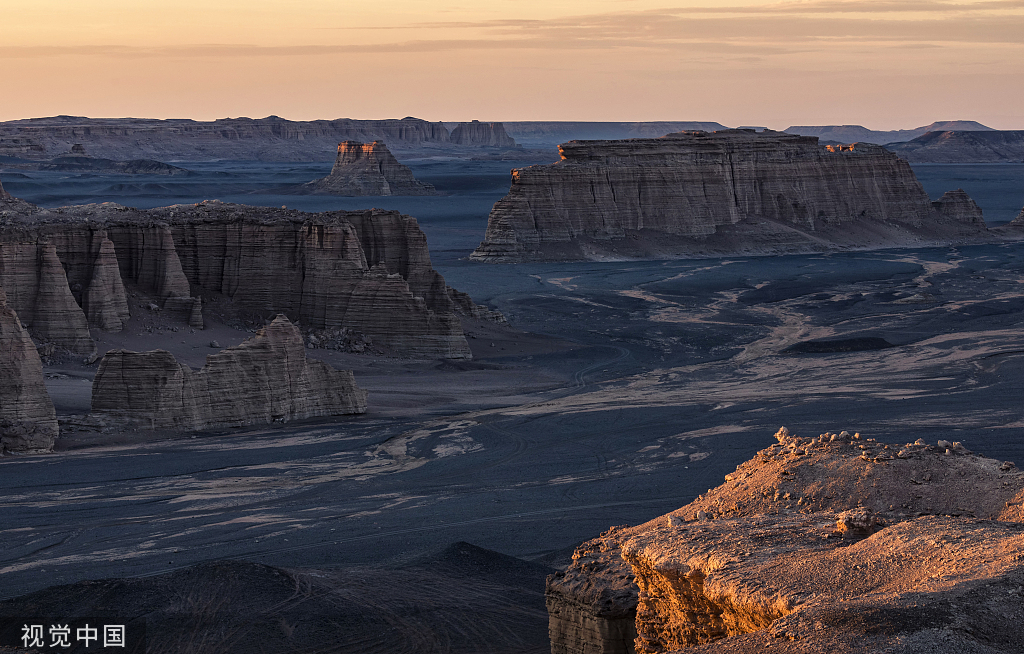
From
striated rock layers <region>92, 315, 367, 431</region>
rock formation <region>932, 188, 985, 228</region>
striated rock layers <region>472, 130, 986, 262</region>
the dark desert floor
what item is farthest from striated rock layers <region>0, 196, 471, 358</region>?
rock formation <region>932, 188, 985, 228</region>

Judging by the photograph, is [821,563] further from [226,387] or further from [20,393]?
[226,387]

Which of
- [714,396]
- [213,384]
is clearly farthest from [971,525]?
[714,396]

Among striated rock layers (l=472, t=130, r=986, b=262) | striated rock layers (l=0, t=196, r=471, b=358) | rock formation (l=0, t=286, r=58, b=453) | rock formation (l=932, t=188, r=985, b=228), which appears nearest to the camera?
rock formation (l=0, t=286, r=58, b=453)

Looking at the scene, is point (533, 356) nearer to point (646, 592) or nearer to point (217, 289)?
point (217, 289)

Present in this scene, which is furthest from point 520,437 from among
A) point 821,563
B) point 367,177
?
point 367,177

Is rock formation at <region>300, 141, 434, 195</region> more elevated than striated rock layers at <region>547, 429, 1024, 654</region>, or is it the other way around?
rock formation at <region>300, 141, 434, 195</region>

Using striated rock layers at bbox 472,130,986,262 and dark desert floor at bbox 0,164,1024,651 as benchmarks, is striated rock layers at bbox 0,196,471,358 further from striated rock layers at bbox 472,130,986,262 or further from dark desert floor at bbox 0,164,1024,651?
striated rock layers at bbox 472,130,986,262

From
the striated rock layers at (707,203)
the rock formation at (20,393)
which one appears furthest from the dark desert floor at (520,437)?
the striated rock layers at (707,203)
